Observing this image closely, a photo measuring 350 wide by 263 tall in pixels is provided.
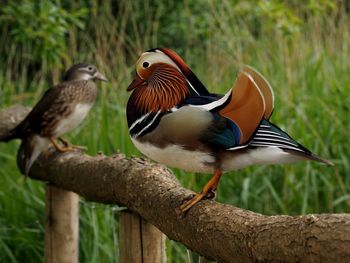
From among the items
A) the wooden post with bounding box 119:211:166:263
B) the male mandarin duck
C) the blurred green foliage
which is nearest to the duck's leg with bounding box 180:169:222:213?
the male mandarin duck

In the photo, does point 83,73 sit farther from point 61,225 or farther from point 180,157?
point 180,157

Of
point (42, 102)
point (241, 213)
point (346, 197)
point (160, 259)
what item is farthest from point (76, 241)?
point (241, 213)

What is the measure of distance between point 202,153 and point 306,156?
246 millimetres

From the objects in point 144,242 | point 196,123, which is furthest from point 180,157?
point 144,242

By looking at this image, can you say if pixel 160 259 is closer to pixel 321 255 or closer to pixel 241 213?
pixel 241 213

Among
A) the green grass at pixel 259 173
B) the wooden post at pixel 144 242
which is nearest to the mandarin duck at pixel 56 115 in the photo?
the green grass at pixel 259 173

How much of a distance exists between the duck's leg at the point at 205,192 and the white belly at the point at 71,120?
1745 millimetres

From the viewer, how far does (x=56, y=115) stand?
3605mm

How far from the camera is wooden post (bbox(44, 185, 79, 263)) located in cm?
326

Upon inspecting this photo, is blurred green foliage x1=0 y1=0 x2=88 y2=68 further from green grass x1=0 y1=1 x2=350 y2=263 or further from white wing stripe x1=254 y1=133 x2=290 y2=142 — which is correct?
white wing stripe x1=254 y1=133 x2=290 y2=142

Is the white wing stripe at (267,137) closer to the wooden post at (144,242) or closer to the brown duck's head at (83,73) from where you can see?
the wooden post at (144,242)

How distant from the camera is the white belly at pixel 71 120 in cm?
363

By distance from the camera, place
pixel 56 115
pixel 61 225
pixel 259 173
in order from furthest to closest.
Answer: pixel 259 173, pixel 56 115, pixel 61 225

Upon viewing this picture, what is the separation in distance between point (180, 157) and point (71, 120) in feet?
6.29
